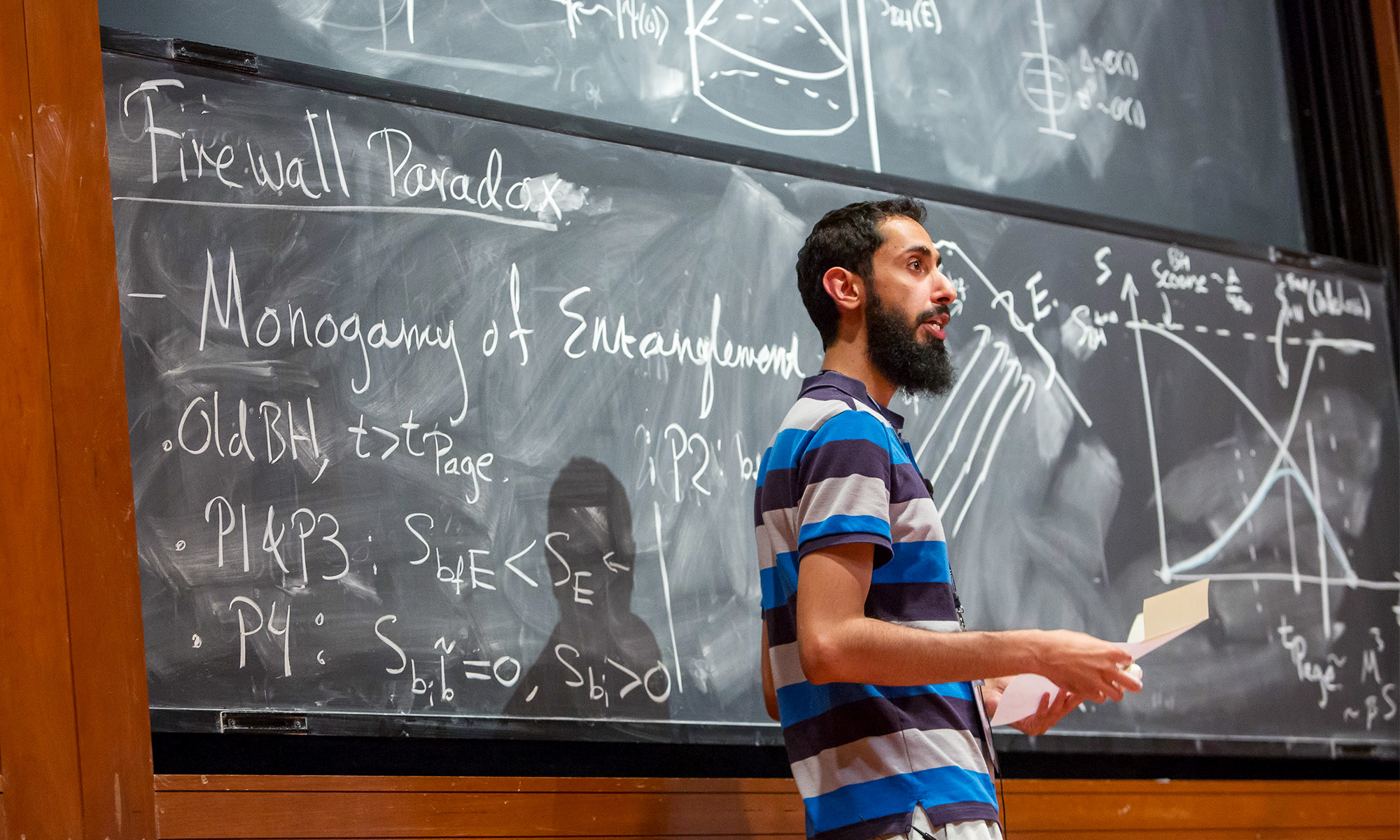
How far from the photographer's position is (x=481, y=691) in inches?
80.4

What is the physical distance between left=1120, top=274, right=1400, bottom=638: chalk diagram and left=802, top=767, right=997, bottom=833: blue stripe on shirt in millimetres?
1400

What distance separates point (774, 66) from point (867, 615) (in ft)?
4.57

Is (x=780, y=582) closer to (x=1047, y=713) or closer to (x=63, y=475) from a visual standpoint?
(x=1047, y=713)

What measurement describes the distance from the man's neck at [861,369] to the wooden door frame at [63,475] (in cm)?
97

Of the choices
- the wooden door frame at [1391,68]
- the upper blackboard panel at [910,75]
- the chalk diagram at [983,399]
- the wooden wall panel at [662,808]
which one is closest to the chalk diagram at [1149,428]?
the chalk diagram at [983,399]

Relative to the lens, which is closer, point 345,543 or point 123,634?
point 123,634

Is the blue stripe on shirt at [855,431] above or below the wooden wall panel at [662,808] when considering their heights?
above

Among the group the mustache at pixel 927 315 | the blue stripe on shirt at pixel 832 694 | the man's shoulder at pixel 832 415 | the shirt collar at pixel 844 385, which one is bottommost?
the blue stripe on shirt at pixel 832 694

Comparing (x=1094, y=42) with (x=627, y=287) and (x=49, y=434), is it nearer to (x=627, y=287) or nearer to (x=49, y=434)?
(x=627, y=287)

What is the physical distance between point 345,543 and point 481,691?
315 millimetres

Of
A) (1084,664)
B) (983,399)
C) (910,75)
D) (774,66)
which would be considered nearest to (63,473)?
(1084,664)

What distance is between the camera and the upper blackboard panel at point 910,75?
2.27 metres

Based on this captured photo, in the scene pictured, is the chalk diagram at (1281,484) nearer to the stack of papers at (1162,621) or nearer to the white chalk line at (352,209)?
the stack of papers at (1162,621)

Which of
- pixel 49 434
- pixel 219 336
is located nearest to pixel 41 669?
pixel 49 434
